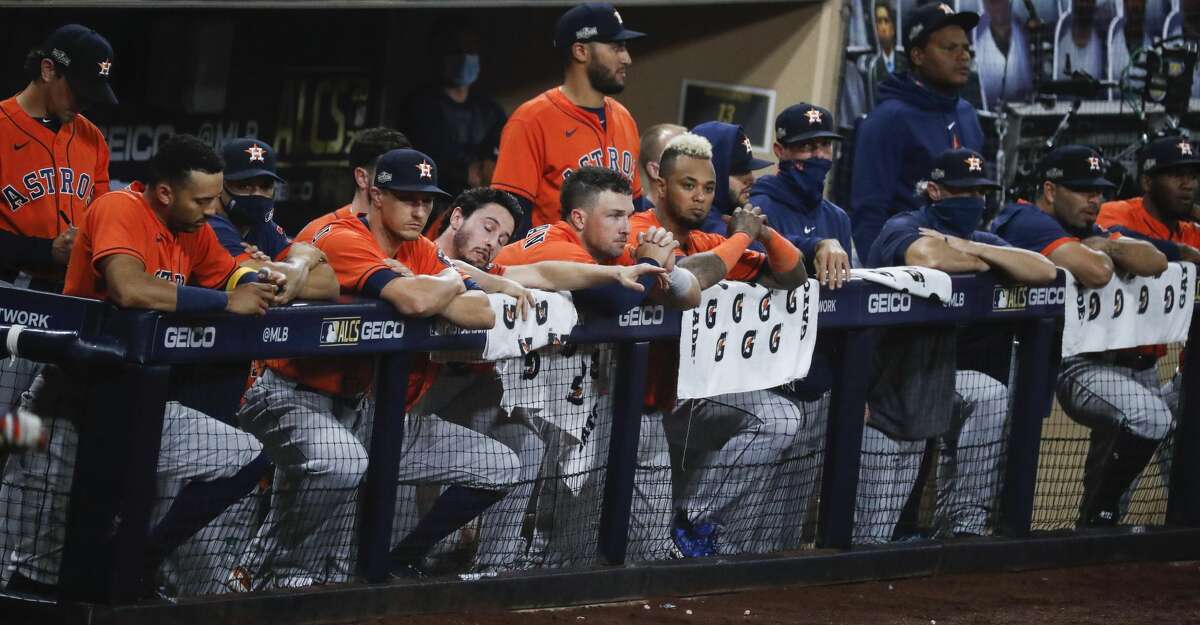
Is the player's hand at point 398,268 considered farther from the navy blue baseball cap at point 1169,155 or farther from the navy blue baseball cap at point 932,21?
the navy blue baseball cap at point 1169,155

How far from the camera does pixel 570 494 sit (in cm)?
520

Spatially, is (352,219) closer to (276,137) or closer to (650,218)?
(650,218)

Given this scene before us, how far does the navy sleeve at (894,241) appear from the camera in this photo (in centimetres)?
602

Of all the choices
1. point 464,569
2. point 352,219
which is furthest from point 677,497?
point 352,219

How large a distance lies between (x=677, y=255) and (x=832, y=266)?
0.53 metres

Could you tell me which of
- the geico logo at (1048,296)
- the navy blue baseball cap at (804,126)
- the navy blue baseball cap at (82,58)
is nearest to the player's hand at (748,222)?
the navy blue baseball cap at (804,126)

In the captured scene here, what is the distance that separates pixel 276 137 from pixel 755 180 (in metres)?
3.17

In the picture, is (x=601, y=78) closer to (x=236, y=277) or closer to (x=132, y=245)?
(x=236, y=277)

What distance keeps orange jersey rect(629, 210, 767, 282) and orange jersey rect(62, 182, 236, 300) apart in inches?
56.0

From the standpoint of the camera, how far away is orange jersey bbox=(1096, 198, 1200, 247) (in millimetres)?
7160

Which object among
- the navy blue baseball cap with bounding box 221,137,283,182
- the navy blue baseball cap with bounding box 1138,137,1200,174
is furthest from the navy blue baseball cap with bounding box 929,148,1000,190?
the navy blue baseball cap with bounding box 221,137,283,182

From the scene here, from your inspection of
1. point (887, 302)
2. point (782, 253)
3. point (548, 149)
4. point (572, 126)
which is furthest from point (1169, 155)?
point (548, 149)

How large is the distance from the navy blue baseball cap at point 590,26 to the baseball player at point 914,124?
45.6 inches

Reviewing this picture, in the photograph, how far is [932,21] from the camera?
686 centimetres
